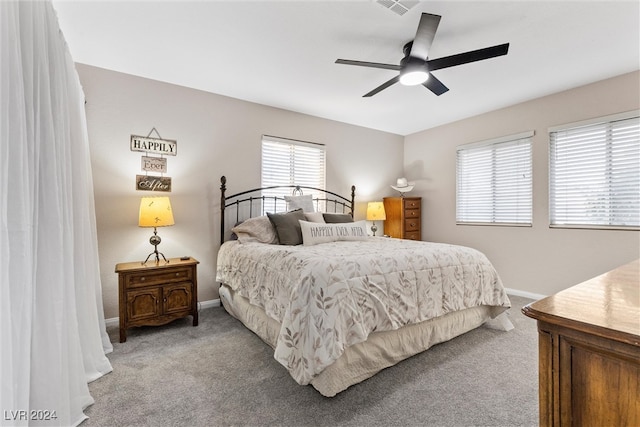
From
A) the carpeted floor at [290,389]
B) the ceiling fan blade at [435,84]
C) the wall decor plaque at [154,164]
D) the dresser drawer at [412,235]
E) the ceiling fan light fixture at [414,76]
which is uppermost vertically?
the ceiling fan blade at [435,84]

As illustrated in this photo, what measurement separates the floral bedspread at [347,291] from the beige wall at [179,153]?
3.12 feet

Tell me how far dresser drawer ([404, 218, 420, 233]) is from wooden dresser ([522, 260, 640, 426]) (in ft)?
13.1

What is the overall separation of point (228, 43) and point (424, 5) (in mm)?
1589

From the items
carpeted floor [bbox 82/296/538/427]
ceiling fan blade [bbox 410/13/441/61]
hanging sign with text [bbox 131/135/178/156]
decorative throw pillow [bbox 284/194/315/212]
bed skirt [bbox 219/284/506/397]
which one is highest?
ceiling fan blade [bbox 410/13/441/61]

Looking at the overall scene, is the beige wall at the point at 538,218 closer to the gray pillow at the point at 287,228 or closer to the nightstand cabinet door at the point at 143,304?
the gray pillow at the point at 287,228

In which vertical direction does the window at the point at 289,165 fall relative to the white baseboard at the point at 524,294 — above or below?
above

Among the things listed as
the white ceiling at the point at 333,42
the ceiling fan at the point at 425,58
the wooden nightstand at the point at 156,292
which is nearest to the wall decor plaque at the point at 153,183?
the wooden nightstand at the point at 156,292

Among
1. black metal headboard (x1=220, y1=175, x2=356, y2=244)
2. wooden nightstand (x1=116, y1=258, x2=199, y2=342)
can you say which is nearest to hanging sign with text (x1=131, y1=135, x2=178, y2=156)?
black metal headboard (x1=220, y1=175, x2=356, y2=244)

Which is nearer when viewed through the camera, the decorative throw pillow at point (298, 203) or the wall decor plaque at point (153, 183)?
the wall decor plaque at point (153, 183)

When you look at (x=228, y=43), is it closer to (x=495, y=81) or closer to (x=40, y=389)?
(x=40, y=389)

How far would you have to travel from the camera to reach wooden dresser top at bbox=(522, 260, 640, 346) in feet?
1.97

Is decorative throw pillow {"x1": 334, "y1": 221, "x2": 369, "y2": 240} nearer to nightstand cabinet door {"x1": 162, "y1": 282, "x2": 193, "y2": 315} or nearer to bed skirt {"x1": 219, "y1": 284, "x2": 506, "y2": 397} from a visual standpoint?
bed skirt {"x1": 219, "y1": 284, "x2": 506, "y2": 397}

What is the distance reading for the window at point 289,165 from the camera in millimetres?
3842

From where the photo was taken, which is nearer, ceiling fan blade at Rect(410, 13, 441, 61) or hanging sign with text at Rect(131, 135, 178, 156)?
ceiling fan blade at Rect(410, 13, 441, 61)
